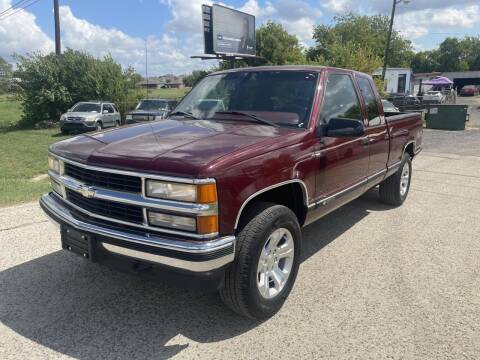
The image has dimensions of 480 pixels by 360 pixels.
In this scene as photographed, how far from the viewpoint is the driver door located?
12.3ft

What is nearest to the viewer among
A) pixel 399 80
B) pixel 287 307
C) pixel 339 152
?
pixel 287 307

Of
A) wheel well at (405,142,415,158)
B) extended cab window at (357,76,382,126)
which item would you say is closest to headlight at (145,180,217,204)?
extended cab window at (357,76,382,126)

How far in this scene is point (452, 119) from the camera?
2003cm

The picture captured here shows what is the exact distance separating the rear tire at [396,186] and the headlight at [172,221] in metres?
4.32

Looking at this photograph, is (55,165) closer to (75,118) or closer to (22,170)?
(22,170)

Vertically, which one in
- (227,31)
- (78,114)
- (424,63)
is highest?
(424,63)

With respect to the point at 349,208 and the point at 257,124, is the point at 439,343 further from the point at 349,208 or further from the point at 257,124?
the point at 349,208

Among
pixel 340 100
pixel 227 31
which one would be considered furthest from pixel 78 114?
pixel 340 100

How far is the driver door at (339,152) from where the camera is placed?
375 cm

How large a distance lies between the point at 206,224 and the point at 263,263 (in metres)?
0.75

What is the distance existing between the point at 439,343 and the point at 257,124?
223cm

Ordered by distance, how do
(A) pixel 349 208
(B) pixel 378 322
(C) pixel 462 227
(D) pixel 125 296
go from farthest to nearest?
1. (A) pixel 349 208
2. (C) pixel 462 227
3. (D) pixel 125 296
4. (B) pixel 378 322

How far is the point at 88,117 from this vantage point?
19.7 m

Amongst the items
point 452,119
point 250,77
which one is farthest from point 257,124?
point 452,119
